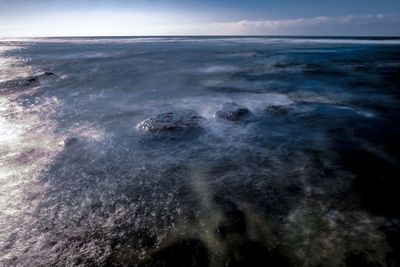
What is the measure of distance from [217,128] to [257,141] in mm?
990

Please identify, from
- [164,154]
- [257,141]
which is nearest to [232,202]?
[164,154]

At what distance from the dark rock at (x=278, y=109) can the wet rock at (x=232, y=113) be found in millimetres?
693

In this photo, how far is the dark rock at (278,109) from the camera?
5957 mm

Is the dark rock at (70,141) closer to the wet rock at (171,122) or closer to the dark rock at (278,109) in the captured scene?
the wet rock at (171,122)

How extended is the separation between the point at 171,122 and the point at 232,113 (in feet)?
5.34

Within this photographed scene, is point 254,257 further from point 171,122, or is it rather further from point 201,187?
point 171,122

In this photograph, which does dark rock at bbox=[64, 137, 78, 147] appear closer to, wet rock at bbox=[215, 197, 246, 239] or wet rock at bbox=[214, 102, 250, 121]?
wet rock at bbox=[215, 197, 246, 239]

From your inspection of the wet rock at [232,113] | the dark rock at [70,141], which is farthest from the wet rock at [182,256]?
the wet rock at [232,113]

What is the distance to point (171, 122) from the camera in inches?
199

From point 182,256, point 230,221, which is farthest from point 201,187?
point 182,256

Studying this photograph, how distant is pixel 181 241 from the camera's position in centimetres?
216

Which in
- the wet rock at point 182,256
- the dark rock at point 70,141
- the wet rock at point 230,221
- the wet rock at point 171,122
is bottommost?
the wet rock at point 182,256

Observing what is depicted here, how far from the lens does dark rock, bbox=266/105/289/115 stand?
19.5ft

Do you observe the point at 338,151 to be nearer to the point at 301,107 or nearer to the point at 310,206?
the point at 310,206
